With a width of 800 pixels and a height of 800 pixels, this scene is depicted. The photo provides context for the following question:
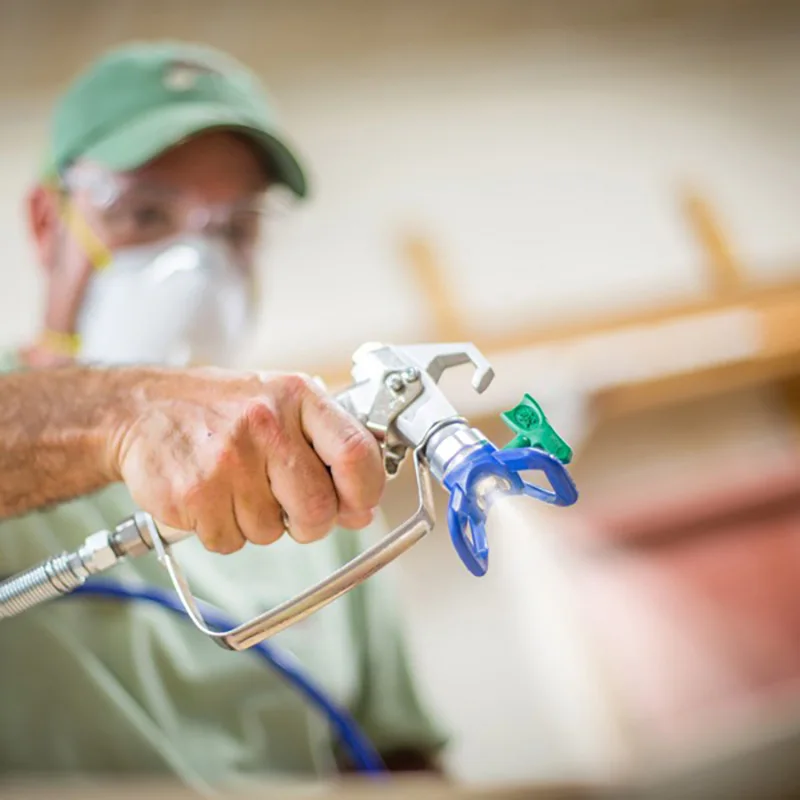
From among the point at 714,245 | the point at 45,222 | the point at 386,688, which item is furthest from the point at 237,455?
the point at 714,245

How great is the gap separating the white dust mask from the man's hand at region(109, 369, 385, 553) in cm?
30

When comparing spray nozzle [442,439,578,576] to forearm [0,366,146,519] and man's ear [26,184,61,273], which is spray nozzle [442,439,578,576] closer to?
forearm [0,366,146,519]

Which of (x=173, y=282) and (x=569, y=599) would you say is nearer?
(x=173, y=282)

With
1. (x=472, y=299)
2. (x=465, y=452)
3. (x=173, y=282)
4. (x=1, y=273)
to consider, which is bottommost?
(x=465, y=452)

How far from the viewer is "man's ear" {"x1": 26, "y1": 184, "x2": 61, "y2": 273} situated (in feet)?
2.57

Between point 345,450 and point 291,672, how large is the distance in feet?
1.16

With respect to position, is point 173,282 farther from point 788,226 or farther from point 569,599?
point 788,226

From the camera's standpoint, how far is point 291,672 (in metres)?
0.61

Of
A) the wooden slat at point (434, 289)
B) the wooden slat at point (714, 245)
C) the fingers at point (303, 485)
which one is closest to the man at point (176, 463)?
the fingers at point (303, 485)

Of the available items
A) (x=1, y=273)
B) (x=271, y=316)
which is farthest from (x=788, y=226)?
(x=1, y=273)

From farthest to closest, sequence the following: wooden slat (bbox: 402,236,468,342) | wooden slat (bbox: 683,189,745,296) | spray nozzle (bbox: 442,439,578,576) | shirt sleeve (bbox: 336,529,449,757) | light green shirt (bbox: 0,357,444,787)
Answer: wooden slat (bbox: 683,189,745,296) < wooden slat (bbox: 402,236,468,342) < shirt sleeve (bbox: 336,529,449,757) < light green shirt (bbox: 0,357,444,787) < spray nozzle (bbox: 442,439,578,576)

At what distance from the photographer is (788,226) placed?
5.04 ft

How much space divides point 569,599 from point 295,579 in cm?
50

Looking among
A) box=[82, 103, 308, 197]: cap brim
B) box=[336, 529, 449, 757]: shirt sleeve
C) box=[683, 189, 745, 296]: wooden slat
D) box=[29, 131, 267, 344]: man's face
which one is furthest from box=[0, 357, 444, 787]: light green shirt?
box=[683, 189, 745, 296]: wooden slat
